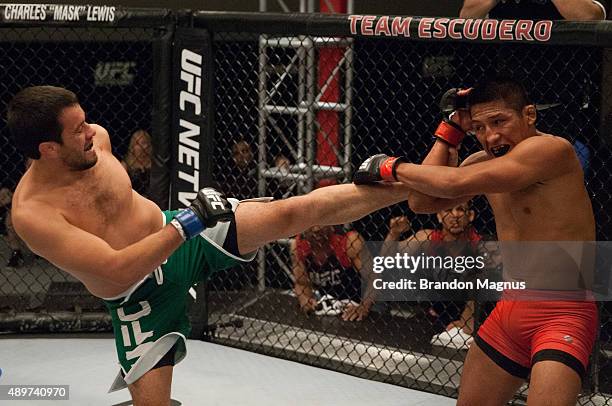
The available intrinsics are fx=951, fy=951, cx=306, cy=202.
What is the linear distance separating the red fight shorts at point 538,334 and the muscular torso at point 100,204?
3.66 feet

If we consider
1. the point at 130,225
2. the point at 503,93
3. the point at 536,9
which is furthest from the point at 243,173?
the point at 503,93

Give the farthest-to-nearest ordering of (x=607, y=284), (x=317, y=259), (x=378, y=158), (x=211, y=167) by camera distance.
Result: (x=317, y=259)
(x=211, y=167)
(x=607, y=284)
(x=378, y=158)

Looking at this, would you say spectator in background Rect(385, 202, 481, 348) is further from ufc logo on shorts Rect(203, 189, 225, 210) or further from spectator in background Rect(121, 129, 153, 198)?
ufc logo on shorts Rect(203, 189, 225, 210)

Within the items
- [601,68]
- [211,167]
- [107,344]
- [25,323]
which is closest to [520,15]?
[601,68]

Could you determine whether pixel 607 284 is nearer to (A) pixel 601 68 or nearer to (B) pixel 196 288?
(A) pixel 601 68

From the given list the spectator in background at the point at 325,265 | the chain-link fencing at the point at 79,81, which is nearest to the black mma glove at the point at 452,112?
the spectator in background at the point at 325,265

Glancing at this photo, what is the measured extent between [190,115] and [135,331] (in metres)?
1.65

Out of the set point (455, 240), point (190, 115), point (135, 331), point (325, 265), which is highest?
point (190, 115)

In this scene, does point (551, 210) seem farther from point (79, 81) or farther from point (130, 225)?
point (79, 81)

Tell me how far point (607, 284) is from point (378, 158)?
1335 mm

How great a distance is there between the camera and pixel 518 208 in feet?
8.97

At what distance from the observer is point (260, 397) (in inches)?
152

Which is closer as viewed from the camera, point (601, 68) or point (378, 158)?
point (378, 158)

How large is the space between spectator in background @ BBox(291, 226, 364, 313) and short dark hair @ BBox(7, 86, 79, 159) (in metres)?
2.29
